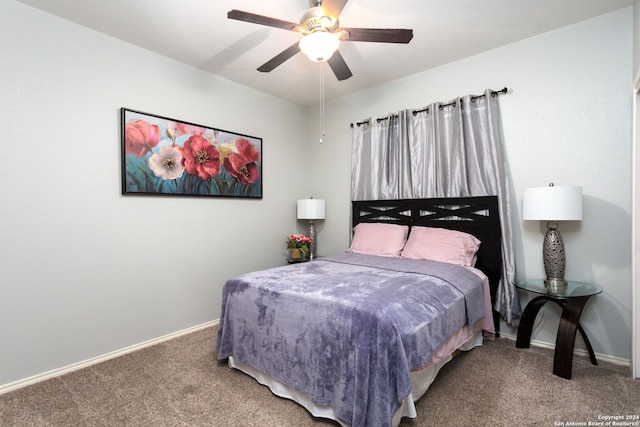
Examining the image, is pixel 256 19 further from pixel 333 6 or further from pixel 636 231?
pixel 636 231

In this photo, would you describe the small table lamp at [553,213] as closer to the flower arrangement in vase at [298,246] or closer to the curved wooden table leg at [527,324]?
the curved wooden table leg at [527,324]

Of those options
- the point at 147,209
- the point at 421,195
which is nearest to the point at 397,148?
the point at 421,195

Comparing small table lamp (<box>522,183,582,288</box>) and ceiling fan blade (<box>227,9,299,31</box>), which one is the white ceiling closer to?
ceiling fan blade (<box>227,9,299,31</box>)

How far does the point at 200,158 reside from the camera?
3.11m

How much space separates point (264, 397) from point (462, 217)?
2297 millimetres

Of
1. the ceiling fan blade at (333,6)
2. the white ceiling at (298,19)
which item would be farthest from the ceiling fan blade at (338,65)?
the white ceiling at (298,19)

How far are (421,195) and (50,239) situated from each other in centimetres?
321

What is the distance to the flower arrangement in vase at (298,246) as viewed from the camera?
147 inches

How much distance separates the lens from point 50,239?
7.30 feet

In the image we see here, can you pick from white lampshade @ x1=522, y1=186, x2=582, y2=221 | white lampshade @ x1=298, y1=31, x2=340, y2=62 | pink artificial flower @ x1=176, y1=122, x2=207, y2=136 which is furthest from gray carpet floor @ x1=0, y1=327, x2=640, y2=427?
white lampshade @ x1=298, y1=31, x2=340, y2=62

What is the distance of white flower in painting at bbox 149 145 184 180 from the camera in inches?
109

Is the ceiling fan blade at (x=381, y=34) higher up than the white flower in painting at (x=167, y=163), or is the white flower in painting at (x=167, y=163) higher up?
the ceiling fan blade at (x=381, y=34)

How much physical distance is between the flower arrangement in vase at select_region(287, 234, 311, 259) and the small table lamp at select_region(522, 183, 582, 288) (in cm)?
232

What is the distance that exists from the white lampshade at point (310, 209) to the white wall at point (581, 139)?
79.5 inches
